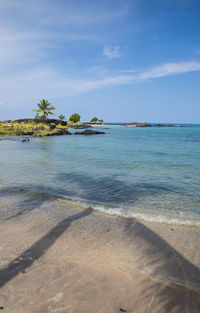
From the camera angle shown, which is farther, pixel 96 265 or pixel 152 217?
pixel 152 217

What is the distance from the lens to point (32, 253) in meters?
4.17

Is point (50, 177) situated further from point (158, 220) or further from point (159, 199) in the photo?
point (158, 220)

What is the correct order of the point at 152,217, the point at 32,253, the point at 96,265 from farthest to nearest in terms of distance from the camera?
the point at 152,217
the point at 32,253
the point at 96,265

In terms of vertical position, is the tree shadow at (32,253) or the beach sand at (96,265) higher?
the tree shadow at (32,253)

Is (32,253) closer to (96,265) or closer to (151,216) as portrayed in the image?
(96,265)

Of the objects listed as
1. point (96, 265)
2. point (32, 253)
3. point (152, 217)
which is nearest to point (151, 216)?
point (152, 217)

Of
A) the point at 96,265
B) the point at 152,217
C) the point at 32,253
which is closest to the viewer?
the point at 96,265

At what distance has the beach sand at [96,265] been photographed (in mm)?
3018

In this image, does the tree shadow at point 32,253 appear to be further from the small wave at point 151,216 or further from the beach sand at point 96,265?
the small wave at point 151,216

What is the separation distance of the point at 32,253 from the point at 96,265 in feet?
4.62

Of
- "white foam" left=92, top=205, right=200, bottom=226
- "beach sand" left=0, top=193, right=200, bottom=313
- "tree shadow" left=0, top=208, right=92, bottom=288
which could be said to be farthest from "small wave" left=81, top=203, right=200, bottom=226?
Answer: "tree shadow" left=0, top=208, right=92, bottom=288

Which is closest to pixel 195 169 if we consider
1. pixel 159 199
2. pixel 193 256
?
pixel 159 199

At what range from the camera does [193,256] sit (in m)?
4.13

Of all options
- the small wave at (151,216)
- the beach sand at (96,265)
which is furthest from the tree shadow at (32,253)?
the small wave at (151,216)
